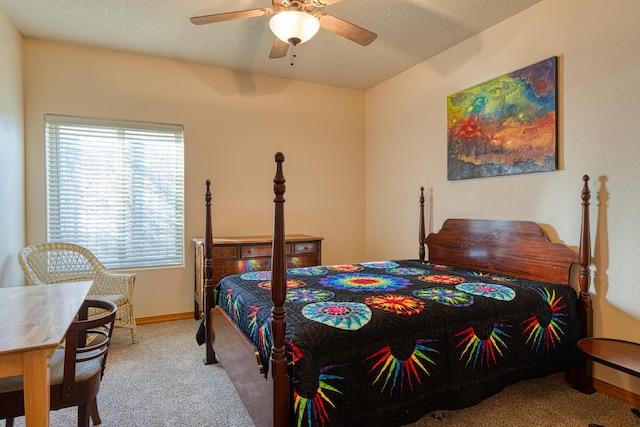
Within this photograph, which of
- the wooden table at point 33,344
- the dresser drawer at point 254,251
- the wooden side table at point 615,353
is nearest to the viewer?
→ the wooden table at point 33,344

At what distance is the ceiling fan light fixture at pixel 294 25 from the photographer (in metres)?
2.03

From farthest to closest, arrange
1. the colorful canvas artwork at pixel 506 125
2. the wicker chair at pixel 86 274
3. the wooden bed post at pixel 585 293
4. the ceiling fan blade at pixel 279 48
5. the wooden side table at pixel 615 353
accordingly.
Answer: the wicker chair at pixel 86 274 → the colorful canvas artwork at pixel 506 125 → the ceiling fan blade at pixel 279 48 → the wooden bed post at pixel 585 293 → the wooden side table at pixel 615 353

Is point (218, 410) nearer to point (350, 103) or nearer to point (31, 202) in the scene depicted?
point (31, 202)

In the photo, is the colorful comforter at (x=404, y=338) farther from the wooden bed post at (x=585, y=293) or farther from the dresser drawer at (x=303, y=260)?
the dresser drawer at (x=303, y=260)

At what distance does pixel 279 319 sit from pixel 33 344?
2.78 ft

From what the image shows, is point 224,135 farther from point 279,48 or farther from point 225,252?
point 279,48

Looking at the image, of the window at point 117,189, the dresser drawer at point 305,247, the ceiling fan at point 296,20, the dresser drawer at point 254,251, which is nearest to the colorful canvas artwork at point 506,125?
the ceiling fan at point 296,20

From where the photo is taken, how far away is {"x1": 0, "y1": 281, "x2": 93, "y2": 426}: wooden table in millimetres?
1204

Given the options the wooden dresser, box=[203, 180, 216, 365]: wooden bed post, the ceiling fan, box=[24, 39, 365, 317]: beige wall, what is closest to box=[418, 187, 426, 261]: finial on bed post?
the wooden dresser

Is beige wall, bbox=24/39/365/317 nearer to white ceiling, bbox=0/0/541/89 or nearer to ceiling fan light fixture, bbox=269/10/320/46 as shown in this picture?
white ceiling, bbox=0/0/541/89

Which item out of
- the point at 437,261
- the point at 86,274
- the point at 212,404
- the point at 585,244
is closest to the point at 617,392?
the point at 585,244

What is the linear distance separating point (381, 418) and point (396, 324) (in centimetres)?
42

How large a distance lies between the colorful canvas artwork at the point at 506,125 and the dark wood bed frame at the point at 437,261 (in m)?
0.44

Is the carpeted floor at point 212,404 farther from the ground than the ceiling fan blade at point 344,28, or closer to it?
closer to it
